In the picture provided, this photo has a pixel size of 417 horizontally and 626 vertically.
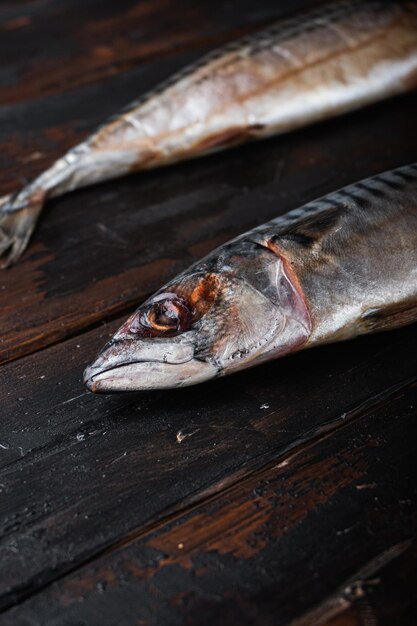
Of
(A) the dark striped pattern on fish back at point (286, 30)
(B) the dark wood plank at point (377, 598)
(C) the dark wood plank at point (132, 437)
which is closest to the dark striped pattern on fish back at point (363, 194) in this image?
(C) the dark wood plank at point (132, 437)

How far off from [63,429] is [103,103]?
191 cm

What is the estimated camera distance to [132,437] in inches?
68.8

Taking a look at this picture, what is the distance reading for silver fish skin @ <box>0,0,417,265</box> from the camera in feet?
9.37

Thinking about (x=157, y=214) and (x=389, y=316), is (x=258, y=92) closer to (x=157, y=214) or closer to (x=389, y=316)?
(x=157, y=214)

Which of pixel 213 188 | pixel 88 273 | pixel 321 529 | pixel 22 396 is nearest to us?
pixel 321 529

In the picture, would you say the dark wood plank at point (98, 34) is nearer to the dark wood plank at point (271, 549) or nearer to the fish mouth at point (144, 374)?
the fish mouth at point (144, 374)

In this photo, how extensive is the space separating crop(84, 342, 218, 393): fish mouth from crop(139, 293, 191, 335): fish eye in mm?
86

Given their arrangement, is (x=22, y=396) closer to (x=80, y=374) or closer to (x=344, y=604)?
(x=80, y=374)

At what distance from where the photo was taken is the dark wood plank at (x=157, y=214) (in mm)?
2236

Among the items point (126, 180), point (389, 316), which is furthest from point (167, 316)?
point (126, 180)

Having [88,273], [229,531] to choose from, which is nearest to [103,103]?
[88,273]

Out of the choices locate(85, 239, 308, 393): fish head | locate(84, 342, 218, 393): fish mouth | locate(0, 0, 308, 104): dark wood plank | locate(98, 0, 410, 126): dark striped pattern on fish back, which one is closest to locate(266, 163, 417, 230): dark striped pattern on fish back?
locate(85, 239, 308, 393): fish head

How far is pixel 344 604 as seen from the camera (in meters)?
1.36

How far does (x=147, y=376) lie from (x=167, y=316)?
0.14m
